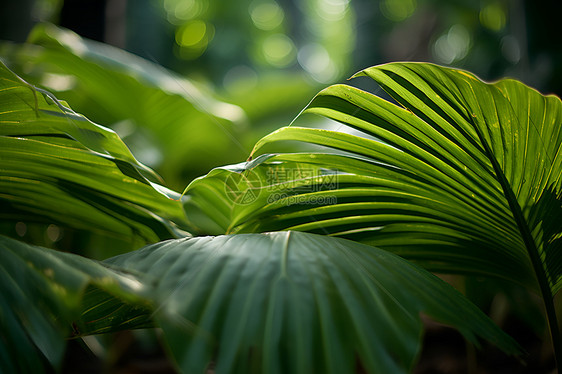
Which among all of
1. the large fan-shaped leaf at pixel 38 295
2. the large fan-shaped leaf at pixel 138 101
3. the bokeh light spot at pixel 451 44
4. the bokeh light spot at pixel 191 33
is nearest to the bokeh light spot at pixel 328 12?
the bokeh light spot at pixel 451 44

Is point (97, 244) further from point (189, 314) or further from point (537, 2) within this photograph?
point (537, 2)

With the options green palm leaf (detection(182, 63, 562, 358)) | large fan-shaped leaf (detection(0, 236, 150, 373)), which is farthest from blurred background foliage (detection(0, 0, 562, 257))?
large fan-shaped leaf (detection(0, 236, 150, 373))

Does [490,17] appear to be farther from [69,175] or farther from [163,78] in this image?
[69,175]

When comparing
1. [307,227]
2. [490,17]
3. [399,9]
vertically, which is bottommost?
[307,227]

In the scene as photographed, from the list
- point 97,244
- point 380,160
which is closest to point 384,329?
point 380,160

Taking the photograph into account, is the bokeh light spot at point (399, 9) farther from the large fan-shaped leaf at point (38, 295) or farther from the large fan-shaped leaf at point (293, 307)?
the large fan-shaped leaf at point (38, 295)

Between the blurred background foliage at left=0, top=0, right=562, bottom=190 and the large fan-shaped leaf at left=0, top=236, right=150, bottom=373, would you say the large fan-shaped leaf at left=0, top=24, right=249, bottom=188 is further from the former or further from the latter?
the large fan-shaped leaf at left=0, top=236, right=150, bottom=373

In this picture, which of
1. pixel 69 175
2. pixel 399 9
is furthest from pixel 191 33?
pixel 69 175
